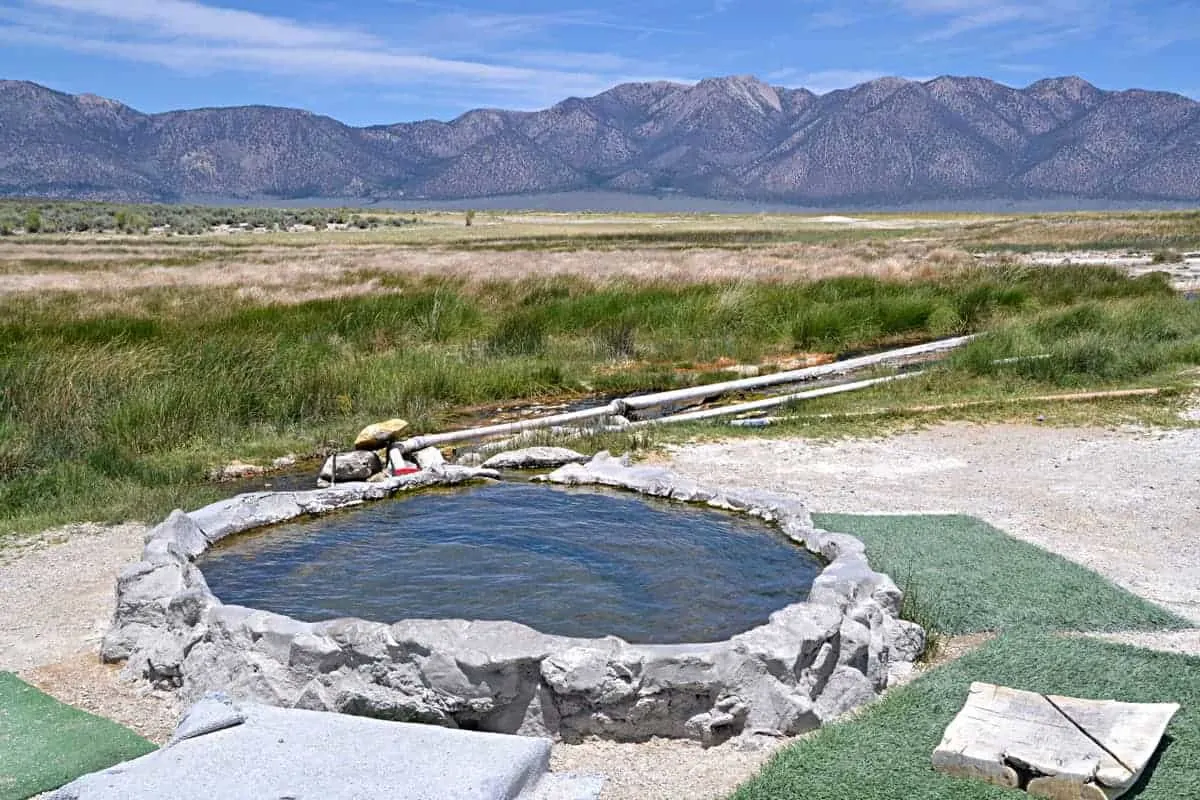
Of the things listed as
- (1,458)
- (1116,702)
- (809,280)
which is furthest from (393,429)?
(809,280)

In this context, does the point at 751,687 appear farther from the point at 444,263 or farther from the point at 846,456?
the point at 444,263

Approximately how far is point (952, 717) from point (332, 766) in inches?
107

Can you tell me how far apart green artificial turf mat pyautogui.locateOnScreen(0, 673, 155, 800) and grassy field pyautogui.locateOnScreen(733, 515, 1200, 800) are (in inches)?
109

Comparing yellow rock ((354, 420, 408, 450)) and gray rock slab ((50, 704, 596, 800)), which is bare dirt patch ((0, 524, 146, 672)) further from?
yellow rock ((354, 420, 408, 450))

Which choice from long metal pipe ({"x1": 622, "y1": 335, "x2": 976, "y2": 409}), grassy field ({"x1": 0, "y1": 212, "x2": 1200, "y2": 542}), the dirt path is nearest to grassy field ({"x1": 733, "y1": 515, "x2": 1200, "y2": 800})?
the dirt path

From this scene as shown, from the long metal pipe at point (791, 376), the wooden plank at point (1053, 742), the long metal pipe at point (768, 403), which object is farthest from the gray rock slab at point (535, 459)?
the wooden plank at point (1053, 742)

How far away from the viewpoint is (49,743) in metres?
4.82

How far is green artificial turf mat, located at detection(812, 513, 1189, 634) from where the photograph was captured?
6234 mm

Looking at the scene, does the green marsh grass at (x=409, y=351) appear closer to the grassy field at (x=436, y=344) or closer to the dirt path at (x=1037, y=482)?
the grassy field at (x=436, y=344)

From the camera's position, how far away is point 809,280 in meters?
25.8

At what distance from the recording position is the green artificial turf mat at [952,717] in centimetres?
423

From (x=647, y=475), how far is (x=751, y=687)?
3.95m

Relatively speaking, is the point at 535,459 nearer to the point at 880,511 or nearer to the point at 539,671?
the point at 880,511

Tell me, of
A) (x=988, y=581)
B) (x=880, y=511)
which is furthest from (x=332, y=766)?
(x=880, y=511)
